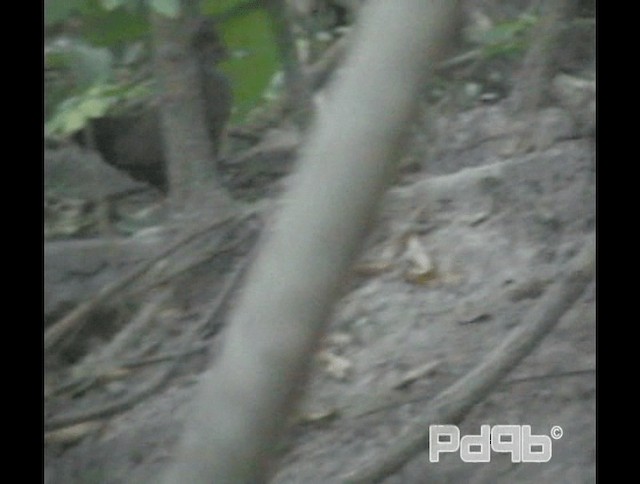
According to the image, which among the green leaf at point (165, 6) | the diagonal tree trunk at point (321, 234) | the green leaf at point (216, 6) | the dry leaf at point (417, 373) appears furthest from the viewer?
the dry leaf at point (417, 373)

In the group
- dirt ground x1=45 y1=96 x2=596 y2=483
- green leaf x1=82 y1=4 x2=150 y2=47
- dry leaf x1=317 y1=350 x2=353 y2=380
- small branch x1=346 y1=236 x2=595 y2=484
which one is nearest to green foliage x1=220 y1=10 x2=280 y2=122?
green leaf x1=82 y1=4 x2=150 y2=47

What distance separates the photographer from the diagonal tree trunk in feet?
2.33

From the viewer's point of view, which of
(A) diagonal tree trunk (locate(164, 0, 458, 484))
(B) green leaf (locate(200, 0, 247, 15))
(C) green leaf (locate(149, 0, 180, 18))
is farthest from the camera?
(B) green leaf (locate(200, 0, 247, 15))

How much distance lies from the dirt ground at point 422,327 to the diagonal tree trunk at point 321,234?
0.40m

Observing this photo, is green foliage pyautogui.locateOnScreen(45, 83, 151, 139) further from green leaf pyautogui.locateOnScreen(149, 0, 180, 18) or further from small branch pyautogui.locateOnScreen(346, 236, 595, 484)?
small branch pyautogui.locateOnScreen(346, 236, 595, 484)

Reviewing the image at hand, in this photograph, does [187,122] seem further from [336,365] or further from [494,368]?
[494,368]

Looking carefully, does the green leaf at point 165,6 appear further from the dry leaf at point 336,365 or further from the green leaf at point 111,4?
the dry leaf at point 336,365

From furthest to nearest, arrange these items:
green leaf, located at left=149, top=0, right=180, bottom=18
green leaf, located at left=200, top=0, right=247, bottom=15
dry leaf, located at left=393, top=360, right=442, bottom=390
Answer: dry leaf, located at left=393, top=360, right=442, bottom=390
green leaf, located at left=200, top=0, right=247, bottom=15
green leaf, located at left=149, top=0, right=180, bottom=18

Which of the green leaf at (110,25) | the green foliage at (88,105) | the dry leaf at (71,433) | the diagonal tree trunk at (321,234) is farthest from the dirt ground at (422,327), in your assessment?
the diagonal tree trunk at (321,234)

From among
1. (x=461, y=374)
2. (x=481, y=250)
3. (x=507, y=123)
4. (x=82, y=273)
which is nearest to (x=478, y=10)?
(x=507, y=123)

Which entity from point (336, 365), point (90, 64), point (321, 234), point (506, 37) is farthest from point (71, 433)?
point (506, 37)

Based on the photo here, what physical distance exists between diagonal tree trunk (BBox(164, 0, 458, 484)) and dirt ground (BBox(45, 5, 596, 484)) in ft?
1.33

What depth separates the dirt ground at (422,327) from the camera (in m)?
1.24
